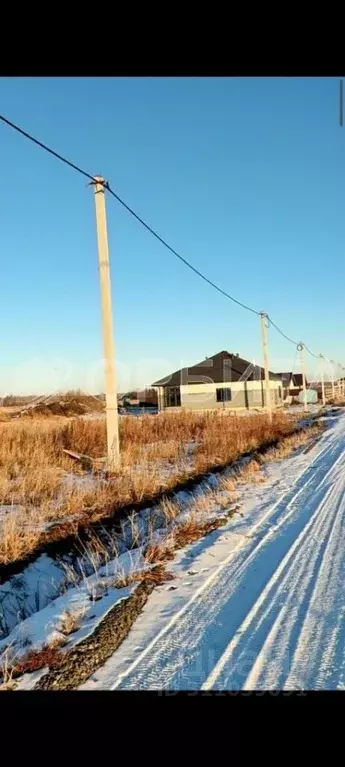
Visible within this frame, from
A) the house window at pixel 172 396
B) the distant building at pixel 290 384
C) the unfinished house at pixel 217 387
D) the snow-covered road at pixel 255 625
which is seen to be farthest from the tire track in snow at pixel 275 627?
the distant building at pixel 290 384

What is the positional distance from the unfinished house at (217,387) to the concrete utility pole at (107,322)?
28.7m

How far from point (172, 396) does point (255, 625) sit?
128 ft

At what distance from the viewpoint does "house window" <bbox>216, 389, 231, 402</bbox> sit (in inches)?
1556

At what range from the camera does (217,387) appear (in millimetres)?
39688

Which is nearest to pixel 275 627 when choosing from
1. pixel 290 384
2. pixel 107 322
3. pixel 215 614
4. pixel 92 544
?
pixel 215 614

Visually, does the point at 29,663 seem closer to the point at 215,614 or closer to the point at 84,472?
the point at 215,614

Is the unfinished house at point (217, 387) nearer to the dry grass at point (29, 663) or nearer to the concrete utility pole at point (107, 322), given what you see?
the concrete utility pole at point (107, 322)

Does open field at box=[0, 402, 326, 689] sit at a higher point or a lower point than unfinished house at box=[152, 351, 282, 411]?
lower

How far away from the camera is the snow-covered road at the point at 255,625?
2473 mm

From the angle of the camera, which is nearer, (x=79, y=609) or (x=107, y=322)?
(x=79, y=609)

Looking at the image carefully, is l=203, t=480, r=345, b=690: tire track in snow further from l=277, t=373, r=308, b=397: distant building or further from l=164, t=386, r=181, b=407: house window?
l=277, t=373, r=308, b=397: distant building

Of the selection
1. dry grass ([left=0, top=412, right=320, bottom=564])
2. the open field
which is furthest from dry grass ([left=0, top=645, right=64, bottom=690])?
dry grass ([left=0, top=412, right=320, bottom=564])
